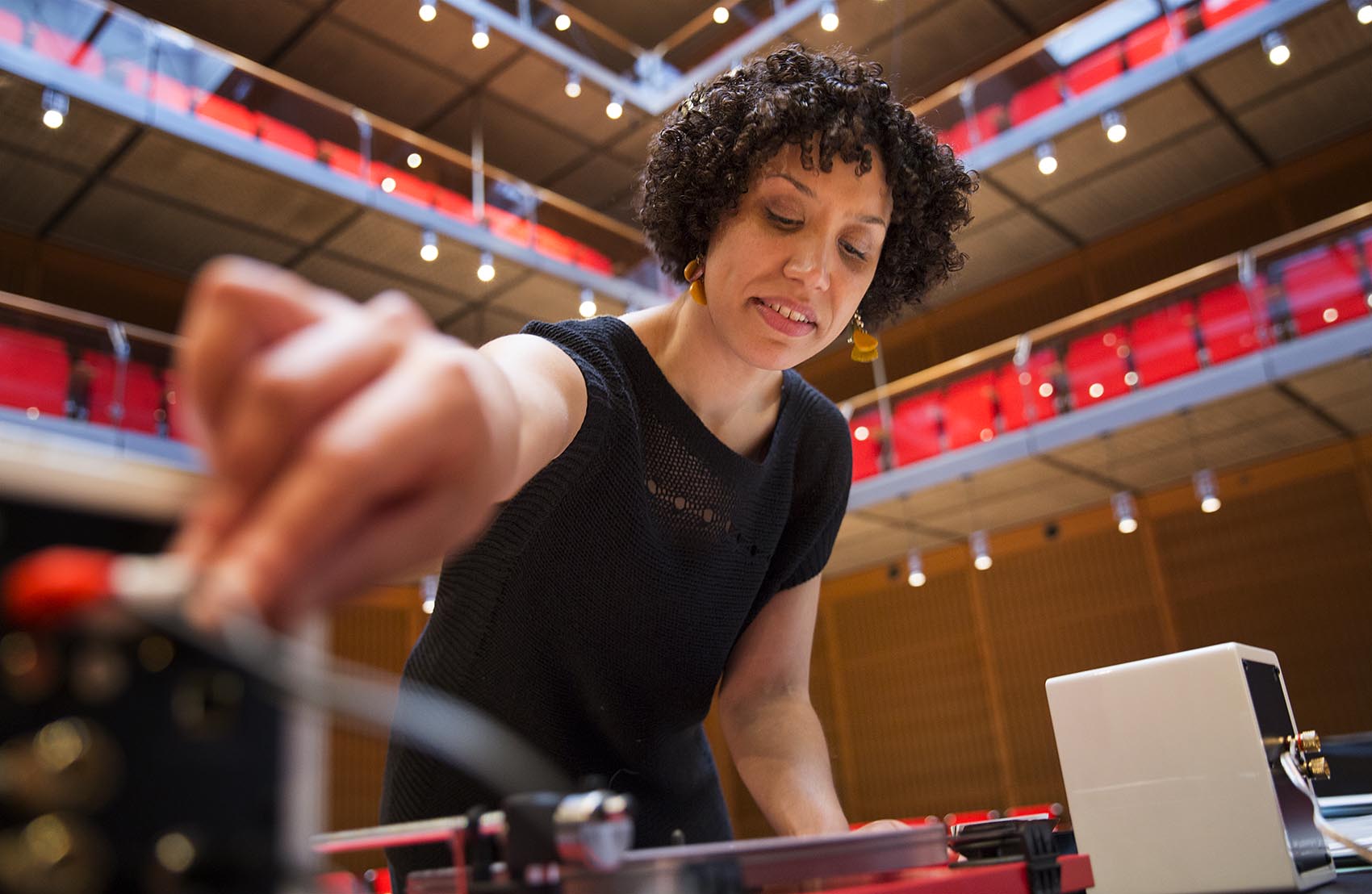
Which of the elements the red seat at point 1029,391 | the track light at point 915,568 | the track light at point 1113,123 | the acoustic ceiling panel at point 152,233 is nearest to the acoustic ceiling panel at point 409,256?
the acoustic ceiling panel at point 152,233

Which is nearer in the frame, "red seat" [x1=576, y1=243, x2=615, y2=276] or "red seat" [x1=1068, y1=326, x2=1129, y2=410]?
"red seat" [x1=1068, y1=326, x2=1129, y2=410]

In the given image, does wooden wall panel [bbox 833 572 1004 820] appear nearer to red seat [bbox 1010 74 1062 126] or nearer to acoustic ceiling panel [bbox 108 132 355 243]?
red seat [bbox 1010 74 1062 126]

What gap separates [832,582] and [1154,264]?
4.23m

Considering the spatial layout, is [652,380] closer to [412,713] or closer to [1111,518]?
[412,713]

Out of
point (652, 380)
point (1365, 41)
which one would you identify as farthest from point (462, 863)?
point (1365, 41)

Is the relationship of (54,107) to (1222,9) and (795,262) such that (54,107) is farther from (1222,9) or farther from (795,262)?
(1222,9)

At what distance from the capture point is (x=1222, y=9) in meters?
7.14

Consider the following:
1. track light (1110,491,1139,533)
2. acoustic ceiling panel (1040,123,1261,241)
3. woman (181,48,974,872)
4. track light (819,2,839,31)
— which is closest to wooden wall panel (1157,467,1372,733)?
track light (1110,491,1139,533)

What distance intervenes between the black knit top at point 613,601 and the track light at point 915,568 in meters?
8.26

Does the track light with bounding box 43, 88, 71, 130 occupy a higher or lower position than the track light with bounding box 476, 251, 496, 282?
higher

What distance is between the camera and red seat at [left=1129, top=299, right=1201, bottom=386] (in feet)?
23.3

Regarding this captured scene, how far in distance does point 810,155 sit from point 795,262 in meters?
0.13

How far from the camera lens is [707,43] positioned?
8.98 metres

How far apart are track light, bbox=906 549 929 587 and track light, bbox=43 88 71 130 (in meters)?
7.10
